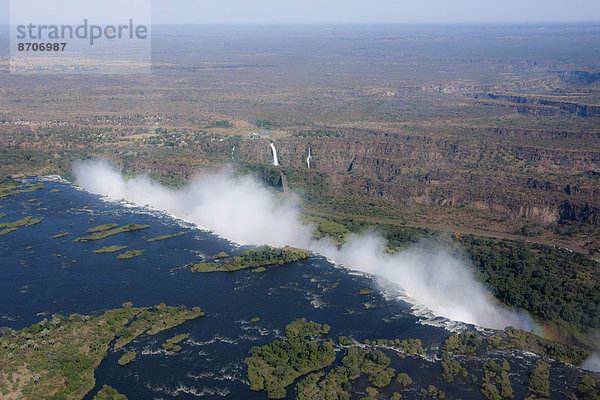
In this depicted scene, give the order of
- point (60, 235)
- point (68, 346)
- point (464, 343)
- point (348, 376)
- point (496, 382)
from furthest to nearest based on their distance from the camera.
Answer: point (60, 235), point (464, 343), point (68, 346), point (348, 376), point (496, 382)

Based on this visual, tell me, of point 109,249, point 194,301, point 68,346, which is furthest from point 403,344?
point 109,249

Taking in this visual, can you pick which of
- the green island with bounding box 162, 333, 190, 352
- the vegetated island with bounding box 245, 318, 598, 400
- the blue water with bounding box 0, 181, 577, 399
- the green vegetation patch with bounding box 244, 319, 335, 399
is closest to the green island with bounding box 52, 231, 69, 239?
the blue water with bounding box 0, 181, 577, 399

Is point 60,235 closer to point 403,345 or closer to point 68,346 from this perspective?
point 68,346

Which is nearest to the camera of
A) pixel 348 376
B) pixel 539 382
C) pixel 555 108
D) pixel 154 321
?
pixel 539 382

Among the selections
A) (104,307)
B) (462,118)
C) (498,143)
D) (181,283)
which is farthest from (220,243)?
(462,118)

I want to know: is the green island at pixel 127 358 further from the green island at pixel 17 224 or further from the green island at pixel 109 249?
the green island at pixel 17 224

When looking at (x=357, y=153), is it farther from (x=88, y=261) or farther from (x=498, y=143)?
(x=88, y=261)

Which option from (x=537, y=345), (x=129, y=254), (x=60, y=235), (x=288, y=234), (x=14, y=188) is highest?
(x=14, y=188)

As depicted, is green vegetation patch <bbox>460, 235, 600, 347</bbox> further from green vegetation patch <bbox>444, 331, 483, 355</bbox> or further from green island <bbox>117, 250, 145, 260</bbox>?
green island <bbox>117, 250, 145, 260</bbox>
